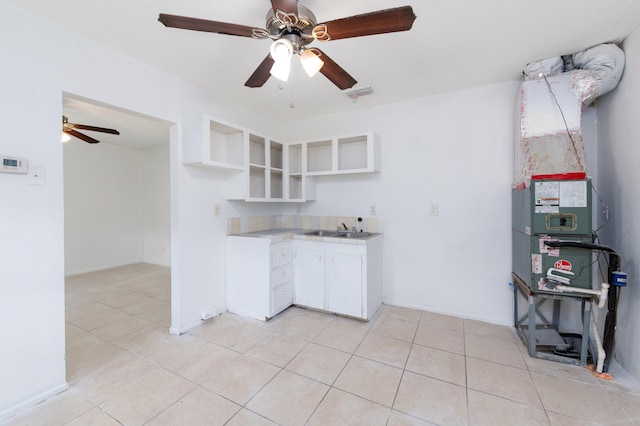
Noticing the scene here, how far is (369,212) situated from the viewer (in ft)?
10.4

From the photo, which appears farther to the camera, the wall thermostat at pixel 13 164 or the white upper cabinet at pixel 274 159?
the white upper cabinet at pixel 274 159

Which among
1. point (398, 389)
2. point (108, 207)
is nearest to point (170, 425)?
point (398, 389)

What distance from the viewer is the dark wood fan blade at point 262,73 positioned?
64.2 inches

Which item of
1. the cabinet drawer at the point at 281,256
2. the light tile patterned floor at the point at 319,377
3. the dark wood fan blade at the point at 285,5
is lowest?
the light tile patterned floor at the point at 319,377

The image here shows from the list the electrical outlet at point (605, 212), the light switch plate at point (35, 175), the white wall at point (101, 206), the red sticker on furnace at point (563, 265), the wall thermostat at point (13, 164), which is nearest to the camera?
the wall thermostat at point (13, 164)

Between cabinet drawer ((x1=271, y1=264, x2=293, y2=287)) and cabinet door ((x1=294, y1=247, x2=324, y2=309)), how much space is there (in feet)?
0.29

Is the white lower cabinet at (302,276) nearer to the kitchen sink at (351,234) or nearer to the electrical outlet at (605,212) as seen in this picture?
the kitchen sink at (351,234)

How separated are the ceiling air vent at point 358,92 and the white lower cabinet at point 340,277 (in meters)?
1.54

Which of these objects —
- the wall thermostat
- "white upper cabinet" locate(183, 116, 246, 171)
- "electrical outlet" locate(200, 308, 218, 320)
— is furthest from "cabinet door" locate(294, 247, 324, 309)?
the wall thermostat

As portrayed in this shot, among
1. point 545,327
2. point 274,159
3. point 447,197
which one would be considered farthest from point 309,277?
point 545,327

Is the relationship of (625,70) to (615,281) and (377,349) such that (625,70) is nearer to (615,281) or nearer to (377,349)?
(615,281)

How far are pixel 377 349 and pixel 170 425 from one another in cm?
150

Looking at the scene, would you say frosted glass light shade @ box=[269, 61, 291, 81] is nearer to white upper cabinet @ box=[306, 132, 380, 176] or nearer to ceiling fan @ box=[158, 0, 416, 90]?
ceiling fan @ box=[158, 0, 416, 90]

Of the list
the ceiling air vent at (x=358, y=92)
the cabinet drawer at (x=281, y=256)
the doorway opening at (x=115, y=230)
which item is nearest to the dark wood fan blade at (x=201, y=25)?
the ceiling air vent at (x=358, y=92)
